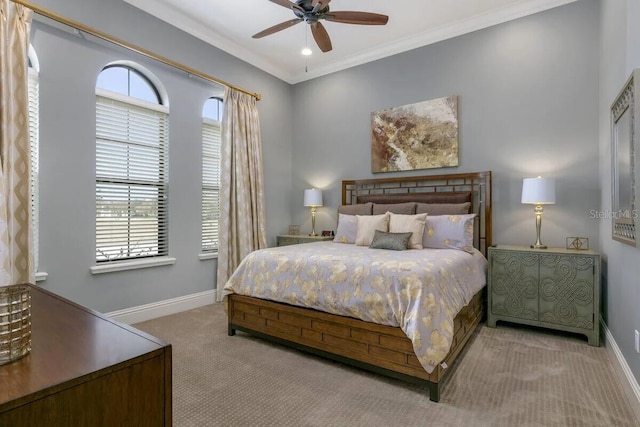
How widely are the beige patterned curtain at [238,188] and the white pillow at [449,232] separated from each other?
2295 millimetres

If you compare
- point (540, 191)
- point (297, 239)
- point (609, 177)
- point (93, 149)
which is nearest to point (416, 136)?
point (540, 191)

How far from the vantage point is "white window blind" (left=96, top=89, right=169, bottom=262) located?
333 cm

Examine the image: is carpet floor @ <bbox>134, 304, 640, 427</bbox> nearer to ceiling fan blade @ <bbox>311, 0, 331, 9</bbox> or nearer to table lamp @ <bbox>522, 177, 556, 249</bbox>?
table lamp @ <bbox>522, 177, 556, 249</bbox>

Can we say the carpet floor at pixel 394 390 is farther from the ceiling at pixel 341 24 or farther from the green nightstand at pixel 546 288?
the ceiling at pixel 341 24

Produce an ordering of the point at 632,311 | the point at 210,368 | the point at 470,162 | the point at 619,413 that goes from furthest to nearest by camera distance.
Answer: the point at 470,162, the point at 210,368, the point at 632,311, the point at 619,413

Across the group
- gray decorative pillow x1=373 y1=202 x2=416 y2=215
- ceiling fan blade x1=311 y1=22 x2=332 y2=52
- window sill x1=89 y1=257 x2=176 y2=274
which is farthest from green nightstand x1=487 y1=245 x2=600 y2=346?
window sill x1=89 y1=257 x2=176 y2=274

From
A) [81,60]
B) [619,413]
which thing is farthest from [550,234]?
[81,60]

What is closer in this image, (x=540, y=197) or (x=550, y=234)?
(x=540, y=197)

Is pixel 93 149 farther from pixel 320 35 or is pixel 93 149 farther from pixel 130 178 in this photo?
pixel 320 35

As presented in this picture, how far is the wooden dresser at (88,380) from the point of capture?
26.9 inches

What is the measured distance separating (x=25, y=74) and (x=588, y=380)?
4771 millimetres

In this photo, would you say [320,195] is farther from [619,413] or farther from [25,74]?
[619,413]

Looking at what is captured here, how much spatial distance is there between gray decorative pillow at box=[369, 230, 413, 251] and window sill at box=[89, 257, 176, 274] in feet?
7.58

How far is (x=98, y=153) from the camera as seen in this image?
3.29 meters
